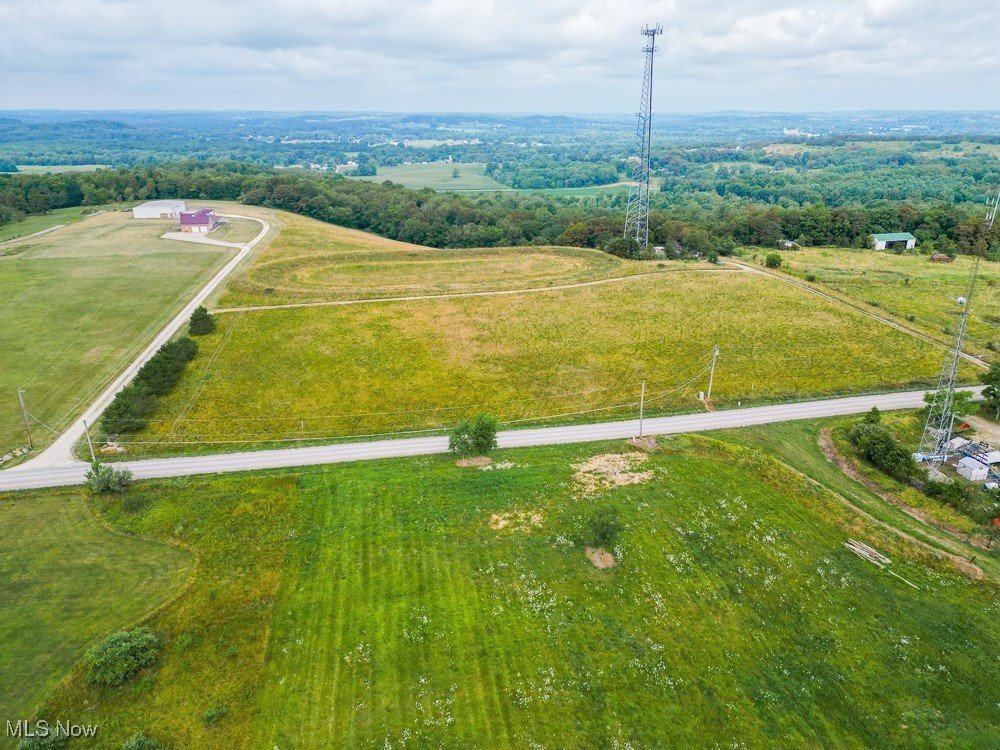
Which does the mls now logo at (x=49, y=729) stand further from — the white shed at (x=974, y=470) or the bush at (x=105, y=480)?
the white shed at (x=974, y=470)

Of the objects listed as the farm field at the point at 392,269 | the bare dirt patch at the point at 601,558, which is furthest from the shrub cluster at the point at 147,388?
the bare dirt patch at the point at 601,558

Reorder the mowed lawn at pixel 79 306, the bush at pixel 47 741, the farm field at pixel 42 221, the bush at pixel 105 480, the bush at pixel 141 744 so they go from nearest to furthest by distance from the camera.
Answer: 1. the bush at pixel 141 744
2. the bush at pixel 47 741
3. the bush at pixel 105 480
4. the mowed lawn at pixel 79 306
5. the farm field at pixel 42 221

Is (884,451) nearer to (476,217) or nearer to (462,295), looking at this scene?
(462,295)

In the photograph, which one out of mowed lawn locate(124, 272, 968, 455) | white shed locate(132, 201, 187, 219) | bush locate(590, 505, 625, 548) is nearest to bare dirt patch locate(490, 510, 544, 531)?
bush locate(590, 505, 625, 548)

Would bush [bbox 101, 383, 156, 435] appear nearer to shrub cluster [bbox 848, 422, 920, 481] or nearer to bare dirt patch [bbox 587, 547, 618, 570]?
bare dirt patch [bbox 587, 547, 618, 570]

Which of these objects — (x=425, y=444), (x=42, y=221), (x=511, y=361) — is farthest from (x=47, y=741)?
(x=42, y=221)

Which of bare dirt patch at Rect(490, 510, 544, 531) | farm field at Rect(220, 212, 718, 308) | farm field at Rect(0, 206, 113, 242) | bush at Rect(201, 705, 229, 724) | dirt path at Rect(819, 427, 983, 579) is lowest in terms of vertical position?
dirt path at Rect(819, 427, 983, 579)
